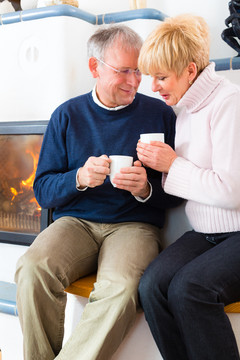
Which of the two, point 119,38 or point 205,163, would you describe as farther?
point 119,38

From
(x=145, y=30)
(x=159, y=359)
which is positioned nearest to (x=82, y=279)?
(x=159, y=359)

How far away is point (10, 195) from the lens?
85.7 inches

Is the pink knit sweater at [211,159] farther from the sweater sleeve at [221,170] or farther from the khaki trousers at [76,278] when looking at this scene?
the khaki trousers at [76,278]

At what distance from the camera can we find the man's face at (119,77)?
166cm

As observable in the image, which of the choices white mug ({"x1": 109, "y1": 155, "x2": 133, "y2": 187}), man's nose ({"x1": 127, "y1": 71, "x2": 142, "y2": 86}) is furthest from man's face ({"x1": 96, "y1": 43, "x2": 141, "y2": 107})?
white mug ({"x1": 109, "y1": 155, "x2": 133, "y2": 187})

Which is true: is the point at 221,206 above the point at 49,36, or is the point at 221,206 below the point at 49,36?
below

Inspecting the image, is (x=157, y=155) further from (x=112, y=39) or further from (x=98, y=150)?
(x=112, y=39)

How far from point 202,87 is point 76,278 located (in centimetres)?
76

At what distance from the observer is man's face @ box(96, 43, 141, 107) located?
1660mm

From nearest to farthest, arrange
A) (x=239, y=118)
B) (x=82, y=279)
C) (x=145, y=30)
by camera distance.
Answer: (x=239, y=118)
(x=82, y=279)
(x=145, y=30)

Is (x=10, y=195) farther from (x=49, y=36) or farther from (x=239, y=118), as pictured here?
(x=239, y=118)

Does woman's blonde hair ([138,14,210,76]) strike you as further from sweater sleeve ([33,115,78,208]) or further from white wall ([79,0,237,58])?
white wall ([79,0,237,58])

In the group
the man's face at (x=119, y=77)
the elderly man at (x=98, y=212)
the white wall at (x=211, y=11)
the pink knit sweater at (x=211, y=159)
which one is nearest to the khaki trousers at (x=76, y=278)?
the elderly man at (x=98, y=212)

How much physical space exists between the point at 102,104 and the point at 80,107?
0.09m
